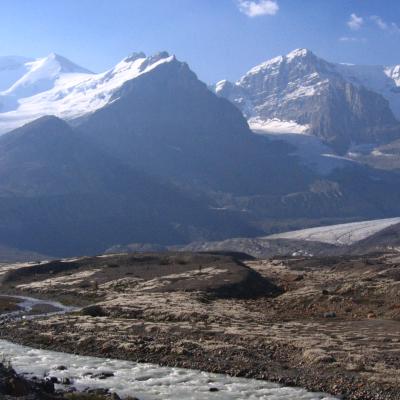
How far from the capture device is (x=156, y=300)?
3863 inches

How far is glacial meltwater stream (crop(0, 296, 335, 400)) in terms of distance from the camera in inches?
1756

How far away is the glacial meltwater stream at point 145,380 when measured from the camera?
146ft

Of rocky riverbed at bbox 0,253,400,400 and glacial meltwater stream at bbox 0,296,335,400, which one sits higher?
glacial meltwater stream at bbox 0,296,335,400

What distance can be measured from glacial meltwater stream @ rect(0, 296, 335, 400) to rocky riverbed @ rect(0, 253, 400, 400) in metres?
1.94

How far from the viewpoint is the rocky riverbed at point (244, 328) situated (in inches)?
1993

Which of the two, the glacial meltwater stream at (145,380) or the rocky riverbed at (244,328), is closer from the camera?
the glacial meltwater stream at (145,380)

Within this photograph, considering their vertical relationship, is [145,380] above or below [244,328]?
above

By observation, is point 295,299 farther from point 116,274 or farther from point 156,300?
point 116,274

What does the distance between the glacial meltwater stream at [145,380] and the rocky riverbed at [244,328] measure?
194 cm

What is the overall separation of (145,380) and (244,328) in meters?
21.7

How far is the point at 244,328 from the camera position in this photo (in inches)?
2702

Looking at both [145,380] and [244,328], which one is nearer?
[145,380]

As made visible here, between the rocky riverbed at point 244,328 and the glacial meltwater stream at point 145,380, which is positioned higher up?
the glacial meltwater stream at point 145,380

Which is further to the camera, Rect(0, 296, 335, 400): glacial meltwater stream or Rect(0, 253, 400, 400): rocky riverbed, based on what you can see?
Rect(0, 253, 400, 400): rocky riverbed
